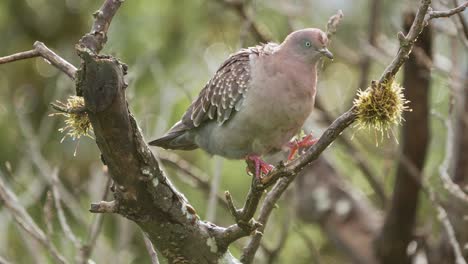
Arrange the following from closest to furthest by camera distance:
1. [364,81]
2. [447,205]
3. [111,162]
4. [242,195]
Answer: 1. [111,162]
2. [447,205]
3. [364,81]
4. [242,195]

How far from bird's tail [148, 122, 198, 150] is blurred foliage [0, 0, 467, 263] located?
1083mm

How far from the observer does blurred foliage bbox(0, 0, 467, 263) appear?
5961 millimetres

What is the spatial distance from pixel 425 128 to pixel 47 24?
147 inches

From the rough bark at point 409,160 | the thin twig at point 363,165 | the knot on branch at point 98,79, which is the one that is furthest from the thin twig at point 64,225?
the thin twig at point 363,165

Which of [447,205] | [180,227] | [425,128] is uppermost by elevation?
[425,128]

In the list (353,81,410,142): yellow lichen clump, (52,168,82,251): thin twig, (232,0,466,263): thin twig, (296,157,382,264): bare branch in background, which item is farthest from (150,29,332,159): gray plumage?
(296,157,382,264): bare branch in background

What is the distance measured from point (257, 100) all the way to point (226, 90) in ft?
0.75

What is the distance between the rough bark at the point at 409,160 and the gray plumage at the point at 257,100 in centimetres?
109

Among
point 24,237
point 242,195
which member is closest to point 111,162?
point 24,237

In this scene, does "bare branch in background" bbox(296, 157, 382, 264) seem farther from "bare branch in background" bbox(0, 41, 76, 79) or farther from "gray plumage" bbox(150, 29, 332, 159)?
"bare branch in background" bbox(0, 41, 76, 79)

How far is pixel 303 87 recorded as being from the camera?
361cm

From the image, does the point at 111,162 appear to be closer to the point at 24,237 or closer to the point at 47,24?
the point at 24,237

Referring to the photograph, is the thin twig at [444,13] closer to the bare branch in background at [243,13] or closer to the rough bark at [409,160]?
the rough bark at [409,160]

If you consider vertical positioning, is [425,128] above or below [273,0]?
below
